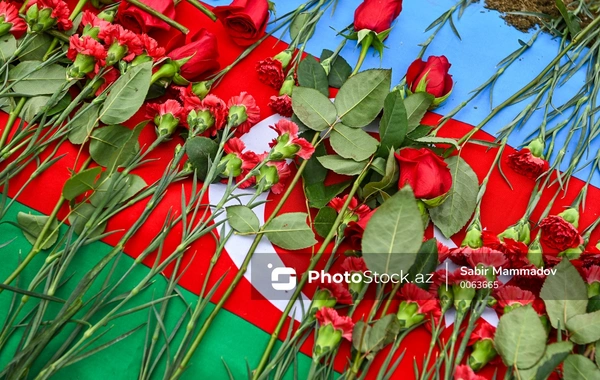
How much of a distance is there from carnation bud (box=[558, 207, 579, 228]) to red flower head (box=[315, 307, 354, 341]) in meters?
0.34

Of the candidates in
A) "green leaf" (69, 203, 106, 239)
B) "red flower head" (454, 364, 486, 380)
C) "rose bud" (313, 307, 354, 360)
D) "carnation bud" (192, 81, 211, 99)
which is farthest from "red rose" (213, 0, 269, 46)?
"red flower head" (454, 364, 486, 380)

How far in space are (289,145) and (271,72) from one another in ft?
0.57

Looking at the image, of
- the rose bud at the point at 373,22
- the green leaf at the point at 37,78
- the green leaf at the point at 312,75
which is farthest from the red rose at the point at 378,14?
the green leaf at the point at 37,78

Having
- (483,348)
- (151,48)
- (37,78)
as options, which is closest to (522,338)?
(483,348)

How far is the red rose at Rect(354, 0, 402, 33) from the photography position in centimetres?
84

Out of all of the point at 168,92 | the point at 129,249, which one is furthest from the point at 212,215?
the point at 168,92

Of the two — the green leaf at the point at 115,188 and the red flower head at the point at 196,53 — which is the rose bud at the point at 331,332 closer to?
the green leaf at the point at 115,188

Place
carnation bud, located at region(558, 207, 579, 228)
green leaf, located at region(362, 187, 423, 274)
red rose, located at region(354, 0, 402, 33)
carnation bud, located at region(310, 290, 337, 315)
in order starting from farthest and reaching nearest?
1. red rose, located at region(354, 0, 402, 33)
2. carnation bud, located at region(558, 207, 579, 228)
3. carnation bud, located at region(310, 290, 337, 315)
4. green leaf, located at region(362, 187, 423, 274)

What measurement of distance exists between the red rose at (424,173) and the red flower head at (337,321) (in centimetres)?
18

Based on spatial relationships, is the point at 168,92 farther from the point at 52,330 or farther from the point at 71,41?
the point at 52,330

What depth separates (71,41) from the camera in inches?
28.7

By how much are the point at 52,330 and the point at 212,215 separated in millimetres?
207

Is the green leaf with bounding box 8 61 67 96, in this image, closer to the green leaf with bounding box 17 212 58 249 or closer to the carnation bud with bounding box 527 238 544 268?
the green leaf with bounding box 17 212 58 249

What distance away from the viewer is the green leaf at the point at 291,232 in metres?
0.68
